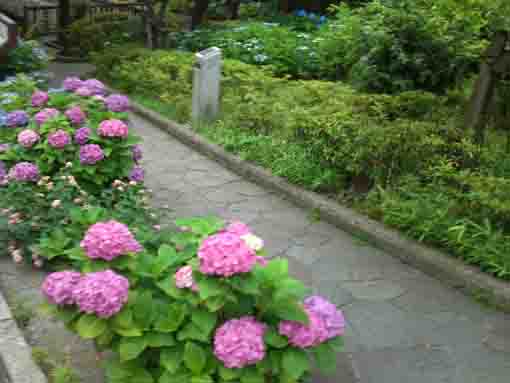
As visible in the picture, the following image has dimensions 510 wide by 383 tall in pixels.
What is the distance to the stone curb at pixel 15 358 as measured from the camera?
3.21 metres

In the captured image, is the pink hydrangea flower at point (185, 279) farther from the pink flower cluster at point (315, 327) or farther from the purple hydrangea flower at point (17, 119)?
the purple hydrangea flower at point (17, 119)

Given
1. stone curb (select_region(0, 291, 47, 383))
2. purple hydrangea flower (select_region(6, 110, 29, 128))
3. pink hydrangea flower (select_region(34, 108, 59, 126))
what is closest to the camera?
stone curb (select_region(0, 291, 47, 383))

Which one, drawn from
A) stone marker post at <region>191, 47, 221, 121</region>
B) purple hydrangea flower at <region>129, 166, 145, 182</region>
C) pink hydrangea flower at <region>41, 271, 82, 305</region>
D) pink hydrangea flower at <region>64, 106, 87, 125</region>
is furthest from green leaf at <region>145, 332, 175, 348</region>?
stone marker post at <region>191, 47, 221, 121</region>

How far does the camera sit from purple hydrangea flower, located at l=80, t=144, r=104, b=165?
4617 mm

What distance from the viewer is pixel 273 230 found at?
17.1 feet

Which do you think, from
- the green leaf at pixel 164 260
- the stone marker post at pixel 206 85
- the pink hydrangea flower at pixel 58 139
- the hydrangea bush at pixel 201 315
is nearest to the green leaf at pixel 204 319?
the hydrangea bush at pixel 201 315

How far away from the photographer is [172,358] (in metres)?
2.69

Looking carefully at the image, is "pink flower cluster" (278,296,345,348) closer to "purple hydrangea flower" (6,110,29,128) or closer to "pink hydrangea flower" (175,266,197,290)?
"pink hydrangea flower" (175,266,197,290)

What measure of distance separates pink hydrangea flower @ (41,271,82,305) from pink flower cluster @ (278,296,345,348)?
36.5 inches

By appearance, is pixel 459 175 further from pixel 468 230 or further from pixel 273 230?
pixel 273 230

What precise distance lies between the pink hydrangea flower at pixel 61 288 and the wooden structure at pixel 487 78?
13.9 ft

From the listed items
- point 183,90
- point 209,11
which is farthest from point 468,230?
point 209,11

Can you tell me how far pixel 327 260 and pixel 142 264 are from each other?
6.80ft

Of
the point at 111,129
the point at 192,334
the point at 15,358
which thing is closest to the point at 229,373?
the point at 192,334
